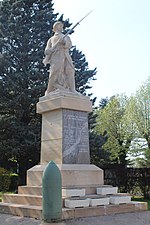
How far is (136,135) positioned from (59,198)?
29.5 m

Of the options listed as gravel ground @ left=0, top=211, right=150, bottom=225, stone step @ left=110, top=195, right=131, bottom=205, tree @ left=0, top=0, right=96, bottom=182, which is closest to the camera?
gravel ground @ left=0, top=211, right=150, bottom=225

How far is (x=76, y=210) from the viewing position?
8180mm

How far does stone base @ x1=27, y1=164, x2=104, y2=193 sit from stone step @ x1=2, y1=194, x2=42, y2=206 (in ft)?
2.20

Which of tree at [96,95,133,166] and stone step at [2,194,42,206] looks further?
tree at [96,95,133,166]

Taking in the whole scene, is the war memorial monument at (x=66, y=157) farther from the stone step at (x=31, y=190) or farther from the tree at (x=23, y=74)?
the tree at (x=23, y=74)

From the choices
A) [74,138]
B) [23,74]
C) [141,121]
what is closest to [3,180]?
[23,74]

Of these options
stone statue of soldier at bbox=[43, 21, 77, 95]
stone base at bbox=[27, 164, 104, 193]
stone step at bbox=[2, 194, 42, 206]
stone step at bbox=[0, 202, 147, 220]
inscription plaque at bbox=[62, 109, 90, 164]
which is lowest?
stone step at bbox=[0, 202, 147, 220]

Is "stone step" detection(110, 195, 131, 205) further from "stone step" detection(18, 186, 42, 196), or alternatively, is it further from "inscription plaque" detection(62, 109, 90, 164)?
"stone step" detection(18, 186, 42, 196)

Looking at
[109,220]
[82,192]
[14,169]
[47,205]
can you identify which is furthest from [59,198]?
[14,169]

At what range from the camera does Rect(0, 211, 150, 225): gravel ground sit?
785 cm

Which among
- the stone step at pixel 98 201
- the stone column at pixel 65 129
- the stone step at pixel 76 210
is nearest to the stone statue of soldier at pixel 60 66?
the stone column at pixel 65 129

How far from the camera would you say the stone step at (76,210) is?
26.6ft

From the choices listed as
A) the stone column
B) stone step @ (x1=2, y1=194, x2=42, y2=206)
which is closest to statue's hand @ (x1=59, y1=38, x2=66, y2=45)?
the stone column

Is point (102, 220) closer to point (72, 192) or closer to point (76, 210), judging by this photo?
point (76, 210)
